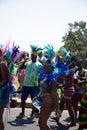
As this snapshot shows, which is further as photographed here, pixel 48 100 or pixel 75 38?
pixel 75 38

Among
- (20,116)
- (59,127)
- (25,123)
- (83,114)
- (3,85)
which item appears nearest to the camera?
Result: (3,85)

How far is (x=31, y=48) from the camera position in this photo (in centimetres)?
888

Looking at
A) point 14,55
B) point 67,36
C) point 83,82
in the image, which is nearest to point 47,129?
point 14,55

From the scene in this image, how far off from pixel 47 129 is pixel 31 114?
9.96 ft

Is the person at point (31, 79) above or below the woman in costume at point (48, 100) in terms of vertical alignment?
above

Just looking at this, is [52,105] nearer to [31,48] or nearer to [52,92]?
[52,92]

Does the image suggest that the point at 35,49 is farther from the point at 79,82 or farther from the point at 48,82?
the point at 48,82

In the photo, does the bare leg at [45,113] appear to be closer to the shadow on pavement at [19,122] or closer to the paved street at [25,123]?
the paved street at [25,123]

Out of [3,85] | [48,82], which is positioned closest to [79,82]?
[48,82]

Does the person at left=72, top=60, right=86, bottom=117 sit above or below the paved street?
above

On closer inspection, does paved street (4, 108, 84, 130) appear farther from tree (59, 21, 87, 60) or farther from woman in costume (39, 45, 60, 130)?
tree (59, 21, 87, 60)

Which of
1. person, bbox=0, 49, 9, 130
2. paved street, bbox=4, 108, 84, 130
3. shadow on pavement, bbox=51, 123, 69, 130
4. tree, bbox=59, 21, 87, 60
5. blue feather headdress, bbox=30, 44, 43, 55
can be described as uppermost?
tree, bbox=59, 21, 87, 60

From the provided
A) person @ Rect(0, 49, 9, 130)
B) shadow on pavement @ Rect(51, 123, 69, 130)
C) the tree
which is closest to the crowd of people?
A: person @ Rect(0, 49, 9, 130)

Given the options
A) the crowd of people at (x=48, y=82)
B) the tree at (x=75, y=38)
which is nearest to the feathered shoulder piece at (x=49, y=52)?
the crowd of people at (x=48, y=82)
